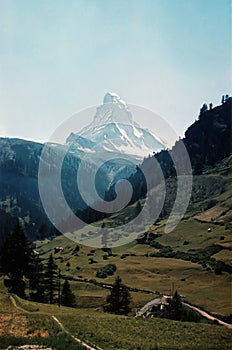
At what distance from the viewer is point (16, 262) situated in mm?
72125

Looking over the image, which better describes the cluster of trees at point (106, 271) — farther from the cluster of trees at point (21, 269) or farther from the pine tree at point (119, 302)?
the pine tree at point (119, 302)

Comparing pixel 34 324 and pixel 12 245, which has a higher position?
pixel 12 245

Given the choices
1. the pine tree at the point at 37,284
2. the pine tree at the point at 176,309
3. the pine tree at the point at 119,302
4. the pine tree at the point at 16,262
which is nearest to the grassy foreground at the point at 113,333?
the pine tree at the point at 176,309

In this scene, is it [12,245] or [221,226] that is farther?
[221,226]

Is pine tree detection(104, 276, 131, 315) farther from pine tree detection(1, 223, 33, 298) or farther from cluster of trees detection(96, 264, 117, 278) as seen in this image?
cluster of trees detection(96, 264, 117, 278)

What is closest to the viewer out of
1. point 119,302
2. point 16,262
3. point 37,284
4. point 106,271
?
point 119,302

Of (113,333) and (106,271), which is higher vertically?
(113,333)

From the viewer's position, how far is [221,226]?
155500 mm

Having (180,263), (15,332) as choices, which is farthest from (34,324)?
(180,263)

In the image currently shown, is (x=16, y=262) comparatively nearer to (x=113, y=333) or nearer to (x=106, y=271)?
(x=113, y=333)

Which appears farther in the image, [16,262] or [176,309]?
[16,262]

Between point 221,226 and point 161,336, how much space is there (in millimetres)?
119991

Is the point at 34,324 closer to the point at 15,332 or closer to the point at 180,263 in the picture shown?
the point at 15,332

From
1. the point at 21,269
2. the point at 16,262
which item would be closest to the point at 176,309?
the point at 21,269
